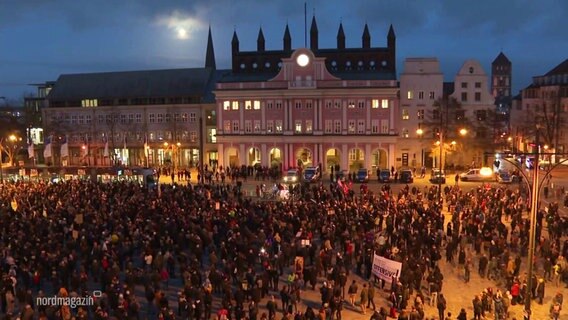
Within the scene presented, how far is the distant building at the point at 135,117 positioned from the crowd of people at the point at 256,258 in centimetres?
3636

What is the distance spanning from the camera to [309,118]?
2303 inches

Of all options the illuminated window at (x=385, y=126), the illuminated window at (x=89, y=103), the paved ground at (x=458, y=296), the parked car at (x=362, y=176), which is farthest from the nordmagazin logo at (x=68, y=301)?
the illuminated window at (x=89, y=103)

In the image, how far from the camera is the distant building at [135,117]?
67.1 meters

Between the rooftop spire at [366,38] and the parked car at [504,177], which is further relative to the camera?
the rooftop spire at [366,38]

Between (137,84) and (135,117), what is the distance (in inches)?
185

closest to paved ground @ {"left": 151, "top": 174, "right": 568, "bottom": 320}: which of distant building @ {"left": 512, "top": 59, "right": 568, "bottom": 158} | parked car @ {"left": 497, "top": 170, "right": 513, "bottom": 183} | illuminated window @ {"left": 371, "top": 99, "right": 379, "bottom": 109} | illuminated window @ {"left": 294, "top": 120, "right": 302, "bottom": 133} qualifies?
parked car @ {"left": 497, "top": 170, "right": 513, "bottom": 183}

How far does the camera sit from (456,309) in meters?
18.7

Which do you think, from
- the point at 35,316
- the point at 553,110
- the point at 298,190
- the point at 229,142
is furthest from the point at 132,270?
the point at 553,110

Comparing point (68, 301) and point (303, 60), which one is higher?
point (303, 60)

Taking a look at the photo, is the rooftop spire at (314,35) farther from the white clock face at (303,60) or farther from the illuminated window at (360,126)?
the illuminated window at (360,126)

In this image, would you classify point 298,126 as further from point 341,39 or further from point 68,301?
point 68,301

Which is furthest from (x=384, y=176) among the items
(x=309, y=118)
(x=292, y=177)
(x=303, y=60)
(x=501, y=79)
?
(x=501, y=79)

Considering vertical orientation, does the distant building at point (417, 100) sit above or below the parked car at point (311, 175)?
above

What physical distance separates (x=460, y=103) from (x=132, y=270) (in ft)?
161
